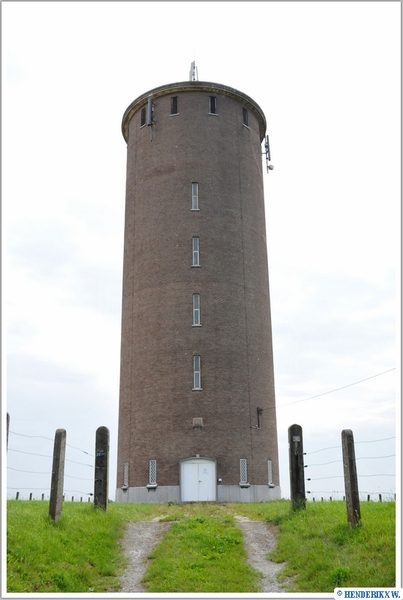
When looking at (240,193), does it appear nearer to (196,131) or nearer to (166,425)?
(196,131)

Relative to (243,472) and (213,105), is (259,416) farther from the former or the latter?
(213,105)

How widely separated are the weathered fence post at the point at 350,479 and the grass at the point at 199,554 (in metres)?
0.21

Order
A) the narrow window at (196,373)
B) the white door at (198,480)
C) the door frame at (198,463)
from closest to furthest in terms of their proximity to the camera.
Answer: the white door at (198,480) < the door frame at (198,463) < the narrow window at (196,373)

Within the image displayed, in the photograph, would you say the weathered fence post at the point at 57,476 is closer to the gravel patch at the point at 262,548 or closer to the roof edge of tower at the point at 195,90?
the gravel patch at the point at 262,548

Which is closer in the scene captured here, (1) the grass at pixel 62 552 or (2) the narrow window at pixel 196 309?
(1) the grass at pixel 62 552

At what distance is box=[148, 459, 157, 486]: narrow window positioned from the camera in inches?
1070

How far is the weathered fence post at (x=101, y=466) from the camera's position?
51.1 ft

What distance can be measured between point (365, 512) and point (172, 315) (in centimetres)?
1635

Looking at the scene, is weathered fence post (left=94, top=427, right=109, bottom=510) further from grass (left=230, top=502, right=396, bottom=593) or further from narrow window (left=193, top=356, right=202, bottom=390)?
narrow window (left=193, top=356, right=202, bottom=390)

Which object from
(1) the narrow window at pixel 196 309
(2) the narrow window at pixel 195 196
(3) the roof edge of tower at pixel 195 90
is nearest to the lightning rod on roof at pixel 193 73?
(3) the roof edge of tower at pixel 195 90

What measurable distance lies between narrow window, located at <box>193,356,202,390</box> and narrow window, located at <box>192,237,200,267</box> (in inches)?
177

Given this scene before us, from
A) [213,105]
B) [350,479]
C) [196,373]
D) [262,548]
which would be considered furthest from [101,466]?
[213,105]

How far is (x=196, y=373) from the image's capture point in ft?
91.8

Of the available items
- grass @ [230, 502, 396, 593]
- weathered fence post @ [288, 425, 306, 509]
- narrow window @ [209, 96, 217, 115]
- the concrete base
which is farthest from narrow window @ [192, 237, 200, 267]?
grass @ [230, 502, 396, 593]
